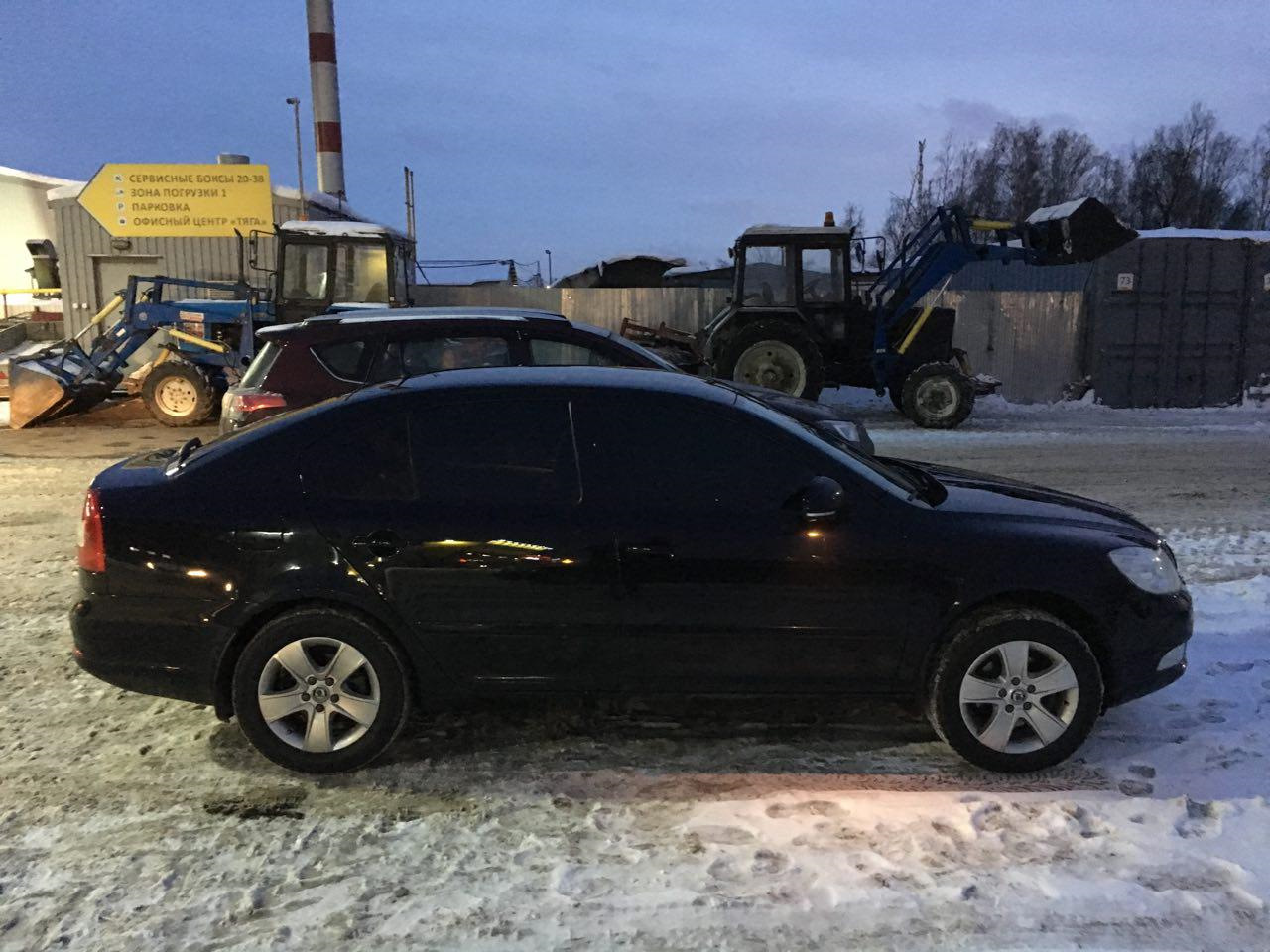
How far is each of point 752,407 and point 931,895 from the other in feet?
6.30

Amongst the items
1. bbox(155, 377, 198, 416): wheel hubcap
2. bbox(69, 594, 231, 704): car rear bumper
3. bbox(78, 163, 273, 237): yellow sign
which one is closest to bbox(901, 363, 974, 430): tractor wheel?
bbox(155, 377, 198, 416): wheel hubcap

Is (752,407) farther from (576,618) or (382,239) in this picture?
(382,239)

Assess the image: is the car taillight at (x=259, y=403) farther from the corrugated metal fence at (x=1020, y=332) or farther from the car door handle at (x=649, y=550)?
the corrugated metal fence at (x=1020, y=332)

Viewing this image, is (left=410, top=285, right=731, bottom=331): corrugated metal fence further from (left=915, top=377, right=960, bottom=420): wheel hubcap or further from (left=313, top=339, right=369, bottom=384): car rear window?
(left=313, top=339, right=369, bottom=384): car rear window

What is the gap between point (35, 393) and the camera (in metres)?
13.2

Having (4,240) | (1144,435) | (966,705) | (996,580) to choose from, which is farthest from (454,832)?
(4,240)

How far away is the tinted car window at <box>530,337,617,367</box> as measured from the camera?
667cm

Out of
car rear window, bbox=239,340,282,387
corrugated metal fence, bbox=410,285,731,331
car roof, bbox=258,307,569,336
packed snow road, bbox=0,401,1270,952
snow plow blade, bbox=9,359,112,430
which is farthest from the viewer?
corrugated metal fence, bbox=410,285,731,331

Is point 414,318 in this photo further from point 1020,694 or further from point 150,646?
point 1020,694

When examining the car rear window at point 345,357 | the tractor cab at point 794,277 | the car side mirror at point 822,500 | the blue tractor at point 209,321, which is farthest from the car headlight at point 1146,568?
the blue tractor at point 209,321

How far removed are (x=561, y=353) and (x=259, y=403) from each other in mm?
2066

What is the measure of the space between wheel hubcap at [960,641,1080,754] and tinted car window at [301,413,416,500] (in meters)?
2.30

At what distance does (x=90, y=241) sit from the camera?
64.7 ft

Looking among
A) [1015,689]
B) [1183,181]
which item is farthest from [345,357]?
[1183,181]
